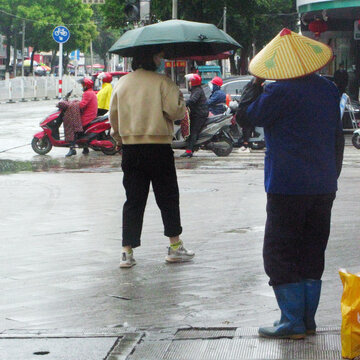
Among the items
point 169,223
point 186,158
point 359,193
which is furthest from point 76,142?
point 169,223

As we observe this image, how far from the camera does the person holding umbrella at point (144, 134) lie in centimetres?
764

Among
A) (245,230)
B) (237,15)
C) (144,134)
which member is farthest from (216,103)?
(237,15)

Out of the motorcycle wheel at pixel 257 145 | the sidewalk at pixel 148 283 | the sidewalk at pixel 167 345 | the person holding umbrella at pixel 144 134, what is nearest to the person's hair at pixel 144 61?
the person holding umbrella at pixel 144 134

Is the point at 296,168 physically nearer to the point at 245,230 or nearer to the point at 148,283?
the point at 148,283

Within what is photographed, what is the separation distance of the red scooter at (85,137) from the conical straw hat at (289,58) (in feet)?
45.2

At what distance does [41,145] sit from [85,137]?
112 centimetres

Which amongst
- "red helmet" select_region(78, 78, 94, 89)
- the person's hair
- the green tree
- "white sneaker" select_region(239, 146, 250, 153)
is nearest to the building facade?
"white sneaker" select_region(239, 146, 250, 153)

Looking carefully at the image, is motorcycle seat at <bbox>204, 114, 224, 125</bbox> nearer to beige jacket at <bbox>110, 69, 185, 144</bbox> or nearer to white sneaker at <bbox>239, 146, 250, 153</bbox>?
white sneaker at <bbox>239, 146, 250, 153</bbox>

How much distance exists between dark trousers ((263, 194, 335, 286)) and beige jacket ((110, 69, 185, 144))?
7.64 feet

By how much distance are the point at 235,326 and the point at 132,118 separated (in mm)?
2441

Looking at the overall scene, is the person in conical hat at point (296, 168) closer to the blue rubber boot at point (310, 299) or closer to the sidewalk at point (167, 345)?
the blue rubber boot at point (310, 299)

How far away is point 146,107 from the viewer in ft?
25.1

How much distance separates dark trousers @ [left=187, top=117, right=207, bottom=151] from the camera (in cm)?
1848

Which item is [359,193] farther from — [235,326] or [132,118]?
[235,326]
